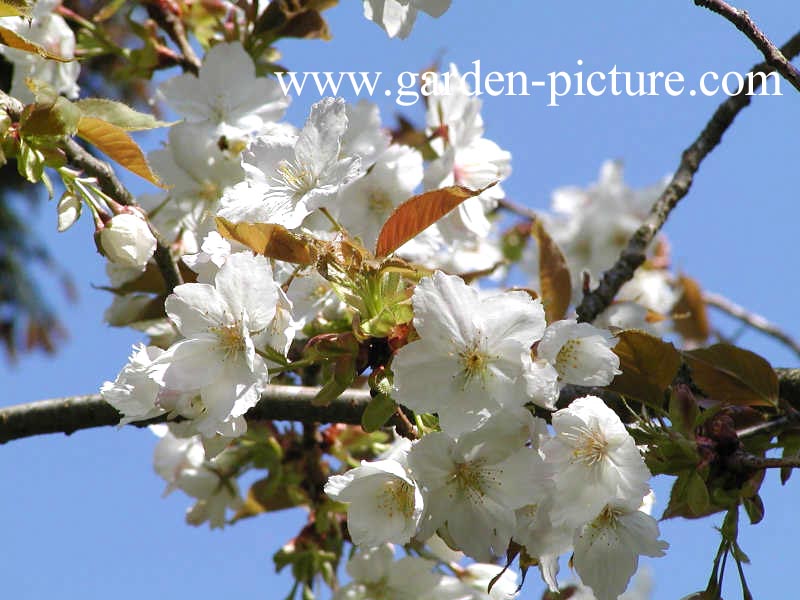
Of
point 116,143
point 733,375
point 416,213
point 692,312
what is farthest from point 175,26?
point 692,312

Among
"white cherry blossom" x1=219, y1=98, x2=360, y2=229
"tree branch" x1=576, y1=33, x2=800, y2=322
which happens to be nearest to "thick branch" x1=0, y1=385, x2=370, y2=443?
"white cherry blossom" x1=219, y1=98, x2=360, y2=229

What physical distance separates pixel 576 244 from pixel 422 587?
5.64 ft

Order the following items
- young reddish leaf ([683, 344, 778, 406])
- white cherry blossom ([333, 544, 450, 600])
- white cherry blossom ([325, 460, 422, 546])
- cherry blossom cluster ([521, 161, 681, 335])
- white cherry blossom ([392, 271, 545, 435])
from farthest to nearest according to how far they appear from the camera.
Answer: cherry blossom cluster ([521, 161, 681, 335]), white cherry blossom ([333, 544, 450, 600]), young reddish leaf ([683, 344, 778, 406]), white cherry blossom ([325, 460, 422, 546]), white cherry blossom ([392, 271, 545, 435])

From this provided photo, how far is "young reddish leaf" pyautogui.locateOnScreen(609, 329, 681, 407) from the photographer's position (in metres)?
1.25

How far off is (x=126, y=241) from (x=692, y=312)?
2.20 m

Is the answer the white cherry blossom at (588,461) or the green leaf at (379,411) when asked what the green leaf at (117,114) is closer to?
the green leaf at (379,411)

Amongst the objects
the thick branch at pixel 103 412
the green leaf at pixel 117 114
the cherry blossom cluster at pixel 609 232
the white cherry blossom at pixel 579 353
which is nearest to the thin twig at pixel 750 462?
the white cherry blossom at pixel 579 353

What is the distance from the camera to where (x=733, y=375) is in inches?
52.5

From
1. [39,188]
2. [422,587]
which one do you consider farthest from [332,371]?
[39,188]

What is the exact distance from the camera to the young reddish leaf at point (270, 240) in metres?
1.14

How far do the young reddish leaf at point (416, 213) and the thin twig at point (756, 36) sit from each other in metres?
0.37

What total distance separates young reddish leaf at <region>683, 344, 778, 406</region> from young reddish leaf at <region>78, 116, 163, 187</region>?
0.80 metres

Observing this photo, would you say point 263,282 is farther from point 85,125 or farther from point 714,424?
point 714,424

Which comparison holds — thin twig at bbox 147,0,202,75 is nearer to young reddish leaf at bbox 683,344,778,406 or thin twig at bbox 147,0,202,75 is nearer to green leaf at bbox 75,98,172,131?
green leaf at bbox 75,98,172,131
